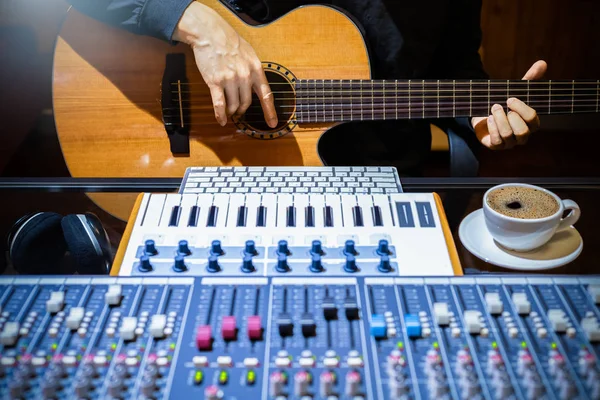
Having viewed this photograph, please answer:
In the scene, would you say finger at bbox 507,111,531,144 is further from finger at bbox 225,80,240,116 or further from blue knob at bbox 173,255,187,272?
blue knob at bbox 173,255,187,272

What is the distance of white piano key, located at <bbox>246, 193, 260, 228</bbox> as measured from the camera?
96 cm

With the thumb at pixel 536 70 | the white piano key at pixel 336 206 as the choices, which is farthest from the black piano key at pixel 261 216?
the thumb at pixel 536 70

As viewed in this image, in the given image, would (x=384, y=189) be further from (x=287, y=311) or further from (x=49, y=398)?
(x=49, y=398)

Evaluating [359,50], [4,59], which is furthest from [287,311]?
[4,59]

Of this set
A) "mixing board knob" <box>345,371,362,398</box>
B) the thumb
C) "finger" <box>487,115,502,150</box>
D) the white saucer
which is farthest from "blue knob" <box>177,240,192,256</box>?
the thumb

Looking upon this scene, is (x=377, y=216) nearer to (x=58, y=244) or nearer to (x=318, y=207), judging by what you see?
(x=318, y=207)

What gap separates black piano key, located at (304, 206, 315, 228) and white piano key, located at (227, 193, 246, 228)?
113mm

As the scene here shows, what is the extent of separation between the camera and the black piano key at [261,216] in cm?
95

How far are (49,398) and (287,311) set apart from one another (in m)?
0.30

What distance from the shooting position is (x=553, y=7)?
2.82 m

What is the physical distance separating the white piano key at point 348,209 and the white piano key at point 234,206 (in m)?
0.17

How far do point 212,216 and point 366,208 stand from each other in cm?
26

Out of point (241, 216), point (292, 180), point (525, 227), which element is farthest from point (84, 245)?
point (525, 227)

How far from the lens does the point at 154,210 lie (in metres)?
0.98
